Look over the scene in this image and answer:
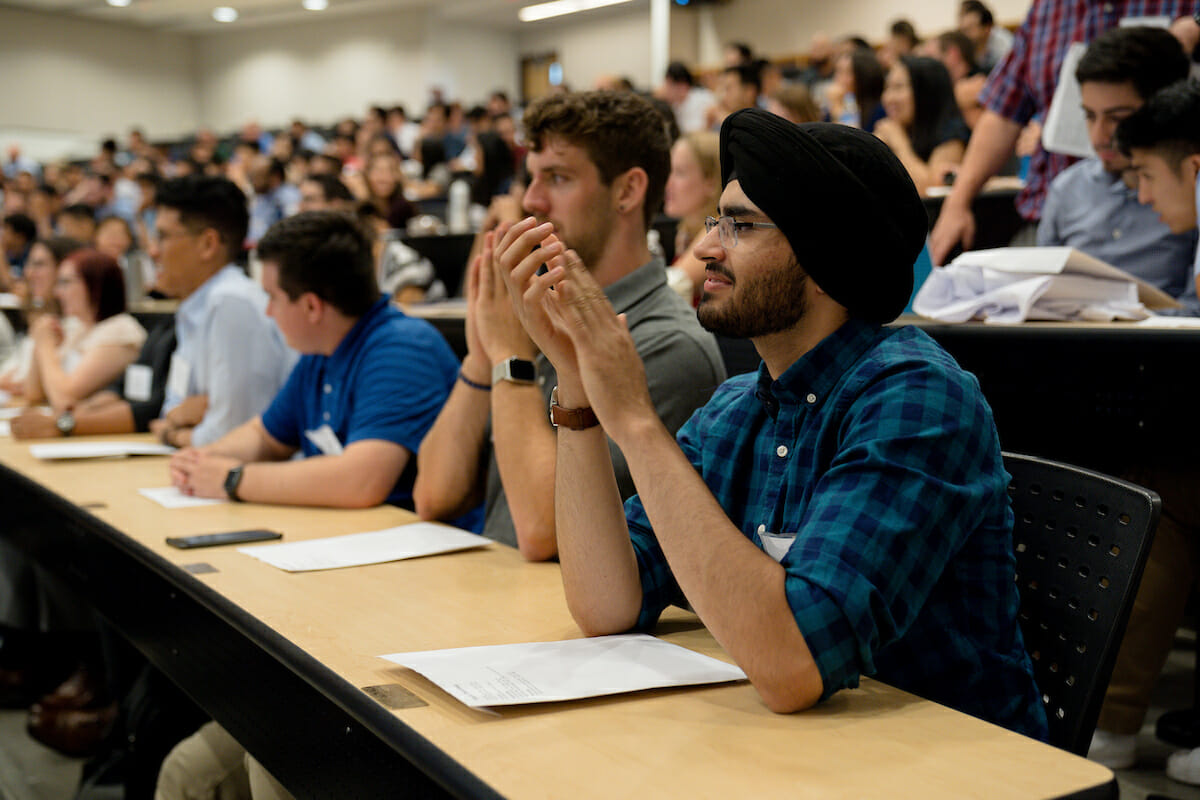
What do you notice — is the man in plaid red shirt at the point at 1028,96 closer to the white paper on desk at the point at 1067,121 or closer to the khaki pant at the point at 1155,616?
the white paper on desk at the point at 1067,121

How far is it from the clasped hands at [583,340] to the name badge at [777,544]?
183 millimetres

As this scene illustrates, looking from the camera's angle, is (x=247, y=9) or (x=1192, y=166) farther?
(x=247, y=9)

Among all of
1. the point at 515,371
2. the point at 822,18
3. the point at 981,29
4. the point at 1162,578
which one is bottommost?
the point at 1162,578

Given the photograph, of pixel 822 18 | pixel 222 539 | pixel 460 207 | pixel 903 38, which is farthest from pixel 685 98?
pixel 222 539

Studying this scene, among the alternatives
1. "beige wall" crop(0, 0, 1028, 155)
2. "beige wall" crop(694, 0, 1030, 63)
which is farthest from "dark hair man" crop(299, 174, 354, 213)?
"beige wall" crop(0, 0, 1028, 155)

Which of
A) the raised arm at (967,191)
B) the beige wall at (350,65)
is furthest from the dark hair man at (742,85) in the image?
the beige wall at (350,65)

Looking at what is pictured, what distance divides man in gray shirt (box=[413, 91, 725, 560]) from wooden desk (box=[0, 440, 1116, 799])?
17cm

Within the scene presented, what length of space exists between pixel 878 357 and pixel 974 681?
1.14 ft

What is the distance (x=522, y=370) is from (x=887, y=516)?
881 millimetres

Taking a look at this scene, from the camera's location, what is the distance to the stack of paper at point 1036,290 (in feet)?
6.67

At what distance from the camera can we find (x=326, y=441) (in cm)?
228

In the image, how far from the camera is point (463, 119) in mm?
12258

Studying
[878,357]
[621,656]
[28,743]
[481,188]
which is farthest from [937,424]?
[481,188]

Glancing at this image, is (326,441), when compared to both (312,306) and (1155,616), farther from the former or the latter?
(1155,616)
